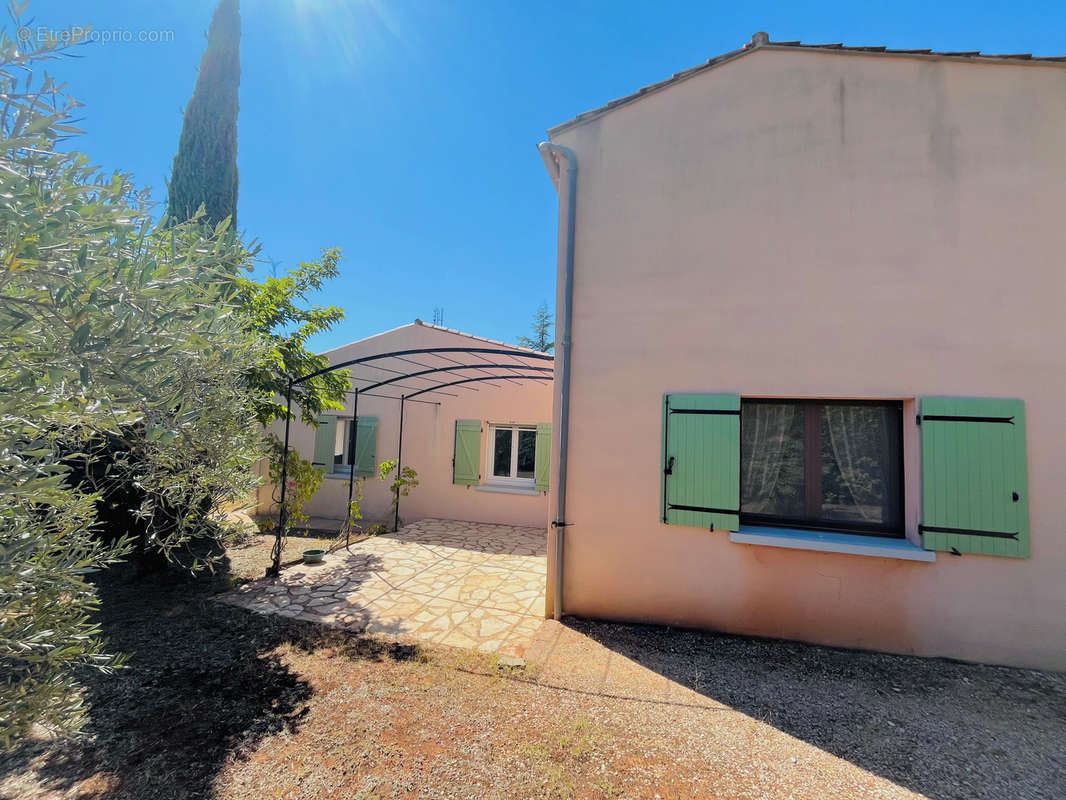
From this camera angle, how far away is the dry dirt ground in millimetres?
2256

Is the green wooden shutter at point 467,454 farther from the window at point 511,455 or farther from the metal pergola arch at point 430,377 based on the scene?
the metal pergola arch at point 430,377

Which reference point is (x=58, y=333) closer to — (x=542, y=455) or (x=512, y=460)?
(x=542, y=455)

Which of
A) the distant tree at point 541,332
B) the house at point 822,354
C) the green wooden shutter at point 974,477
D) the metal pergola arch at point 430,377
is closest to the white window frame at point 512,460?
the metal pergola arch at point 430,377

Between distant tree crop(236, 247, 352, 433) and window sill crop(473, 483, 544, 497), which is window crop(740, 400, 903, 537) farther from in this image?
distant tree crop(236, 247, 352, 433)

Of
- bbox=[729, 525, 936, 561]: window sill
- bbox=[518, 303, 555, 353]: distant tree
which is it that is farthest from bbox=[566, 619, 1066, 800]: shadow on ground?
bbox=[518, 303, 555, 353]: distant tree

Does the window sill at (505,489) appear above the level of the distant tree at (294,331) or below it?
below

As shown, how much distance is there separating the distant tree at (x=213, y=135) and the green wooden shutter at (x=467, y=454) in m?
5.67

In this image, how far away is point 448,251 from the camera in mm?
12016

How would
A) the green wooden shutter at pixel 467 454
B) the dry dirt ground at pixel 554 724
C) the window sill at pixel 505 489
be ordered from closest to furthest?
1. the dry dirt ground at pixel 554 724
2. the window sill at pixel 505 489
3. the green wooden shutter at pixel 467 454

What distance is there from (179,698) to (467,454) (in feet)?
20.7

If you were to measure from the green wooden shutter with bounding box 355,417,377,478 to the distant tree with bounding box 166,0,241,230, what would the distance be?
4.65 m

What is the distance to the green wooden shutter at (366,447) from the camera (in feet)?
31.8

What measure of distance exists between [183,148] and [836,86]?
979cm

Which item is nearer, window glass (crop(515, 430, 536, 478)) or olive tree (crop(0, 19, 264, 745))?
olive tree (crop(0, 19, 264, 745))
